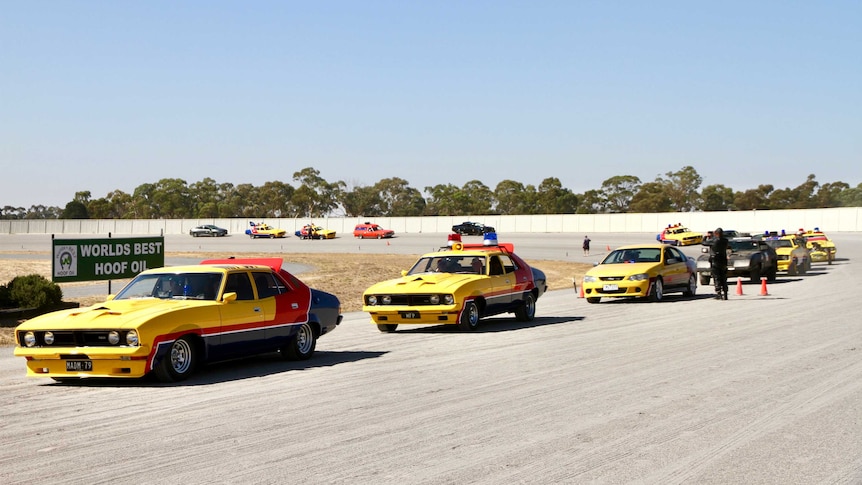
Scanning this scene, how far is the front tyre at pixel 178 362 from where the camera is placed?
11.8 m

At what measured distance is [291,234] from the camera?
362ft

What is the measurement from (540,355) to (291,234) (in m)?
97.5

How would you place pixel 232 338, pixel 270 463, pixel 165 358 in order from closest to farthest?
1. pixel 270 463
2. pixel 165 358
3. pixel 232 338

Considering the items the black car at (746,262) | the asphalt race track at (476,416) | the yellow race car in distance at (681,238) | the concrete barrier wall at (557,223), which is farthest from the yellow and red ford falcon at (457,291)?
the concrete barrier wall at (557,223)

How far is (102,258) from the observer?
896 inches

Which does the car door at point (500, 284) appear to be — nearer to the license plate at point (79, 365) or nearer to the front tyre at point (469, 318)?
the front tyre at point (469, 318)

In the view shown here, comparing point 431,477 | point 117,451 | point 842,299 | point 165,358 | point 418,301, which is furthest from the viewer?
point 842,299

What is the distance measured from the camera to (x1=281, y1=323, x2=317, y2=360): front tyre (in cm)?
1398

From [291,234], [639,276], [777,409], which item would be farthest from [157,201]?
[777,409]

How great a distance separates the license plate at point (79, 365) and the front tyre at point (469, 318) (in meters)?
7.58

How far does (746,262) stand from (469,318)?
Answer: 17.0 metres

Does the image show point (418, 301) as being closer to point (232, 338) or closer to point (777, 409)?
point (232, 338)

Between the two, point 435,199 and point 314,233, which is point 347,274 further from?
point 435,199

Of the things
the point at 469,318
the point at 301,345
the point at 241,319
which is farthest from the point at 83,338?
the point at 469,318
